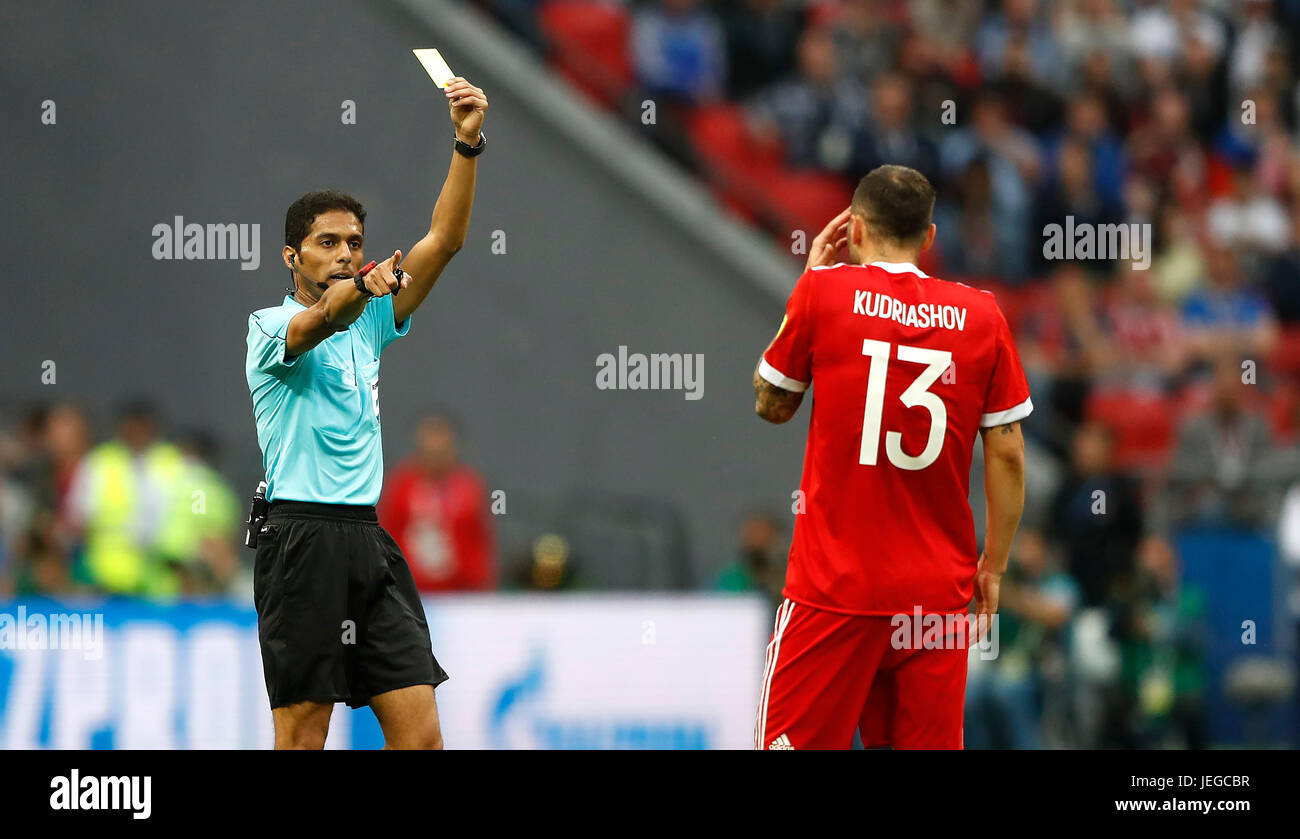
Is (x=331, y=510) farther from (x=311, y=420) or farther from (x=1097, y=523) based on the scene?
(x=1097, y=523)

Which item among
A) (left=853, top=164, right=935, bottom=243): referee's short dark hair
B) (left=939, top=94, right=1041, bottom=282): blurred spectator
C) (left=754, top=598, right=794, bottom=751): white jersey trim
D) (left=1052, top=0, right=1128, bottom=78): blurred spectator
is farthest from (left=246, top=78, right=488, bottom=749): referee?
(left=1052, top=0, right=1128, bottom=78): blurred spectator

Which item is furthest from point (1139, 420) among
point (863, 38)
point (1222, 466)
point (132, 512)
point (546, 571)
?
point (132, 512)

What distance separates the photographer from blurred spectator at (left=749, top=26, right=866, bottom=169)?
12172mm

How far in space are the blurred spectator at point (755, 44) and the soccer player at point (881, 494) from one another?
26.6ft

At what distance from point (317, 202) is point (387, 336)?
1.64 feet

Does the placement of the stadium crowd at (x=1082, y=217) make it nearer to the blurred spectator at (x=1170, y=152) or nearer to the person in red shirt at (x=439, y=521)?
the blurred spectator at (x=1170, y=152)

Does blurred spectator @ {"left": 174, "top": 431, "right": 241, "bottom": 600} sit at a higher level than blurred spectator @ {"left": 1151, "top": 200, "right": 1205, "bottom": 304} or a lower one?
lower

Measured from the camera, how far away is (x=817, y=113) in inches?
485

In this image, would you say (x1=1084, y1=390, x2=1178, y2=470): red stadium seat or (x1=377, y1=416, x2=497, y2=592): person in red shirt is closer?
(x1=377, y1=416, x2=497, y2=592): person in red shirt

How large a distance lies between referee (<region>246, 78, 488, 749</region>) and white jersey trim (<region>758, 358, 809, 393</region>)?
1.00 m

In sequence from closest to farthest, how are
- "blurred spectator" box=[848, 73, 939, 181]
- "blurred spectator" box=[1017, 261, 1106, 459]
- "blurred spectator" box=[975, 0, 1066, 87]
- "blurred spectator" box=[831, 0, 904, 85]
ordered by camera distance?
"blurred spectator" box=[1017, 261, 1106, 459], "blurred spectator" box=[848, 73, 939, 181], "blurred spectator" box=[831, 0, 904, 85], "blurred spectator" box=[975, 0, 1066, 87]

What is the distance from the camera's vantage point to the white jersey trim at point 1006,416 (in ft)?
16.2

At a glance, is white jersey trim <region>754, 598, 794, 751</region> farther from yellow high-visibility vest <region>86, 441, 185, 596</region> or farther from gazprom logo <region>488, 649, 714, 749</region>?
yellow high-visibility vest <region>86, 441, 185, 596</region>
